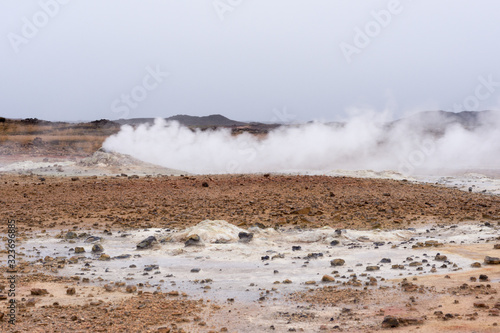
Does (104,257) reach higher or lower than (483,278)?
higher

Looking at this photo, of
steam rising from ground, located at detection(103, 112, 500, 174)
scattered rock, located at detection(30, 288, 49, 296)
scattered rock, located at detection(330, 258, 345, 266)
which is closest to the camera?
scattered rock, located at detection(30, 288, 49, 296)

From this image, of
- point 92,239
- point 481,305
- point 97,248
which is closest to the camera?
point 481,305

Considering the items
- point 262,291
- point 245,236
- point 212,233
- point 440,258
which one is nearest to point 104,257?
point 212,233

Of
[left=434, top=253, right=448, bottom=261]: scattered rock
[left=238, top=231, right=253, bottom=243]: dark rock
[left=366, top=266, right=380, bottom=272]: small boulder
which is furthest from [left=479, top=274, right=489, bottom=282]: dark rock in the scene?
[left=238, top=231, right=253, bottom=243]: dark rock

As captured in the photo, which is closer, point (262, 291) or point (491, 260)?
point (262, 291)

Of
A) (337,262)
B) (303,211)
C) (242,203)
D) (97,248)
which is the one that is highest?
(242,203)

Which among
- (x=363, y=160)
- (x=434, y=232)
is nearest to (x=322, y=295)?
(x=434, y=232)

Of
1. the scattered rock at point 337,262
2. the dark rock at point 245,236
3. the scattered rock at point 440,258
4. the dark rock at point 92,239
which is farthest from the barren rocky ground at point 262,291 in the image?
the dark rock at point 245,236

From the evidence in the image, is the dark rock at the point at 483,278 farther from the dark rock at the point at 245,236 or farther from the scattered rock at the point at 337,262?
the dark rock at the point at 245,236

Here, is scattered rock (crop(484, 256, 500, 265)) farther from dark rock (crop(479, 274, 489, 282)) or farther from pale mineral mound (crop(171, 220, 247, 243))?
pale mineral mound (crop(171, 220, 247, 243))

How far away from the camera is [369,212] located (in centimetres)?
1502

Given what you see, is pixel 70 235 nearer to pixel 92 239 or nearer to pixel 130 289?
pixel 92 239

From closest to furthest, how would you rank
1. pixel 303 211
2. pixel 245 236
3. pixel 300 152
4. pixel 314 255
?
pixel 314 255, pixel 245 236, pixel 303 211, pixel 300 152

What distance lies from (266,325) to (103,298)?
8.64ft
